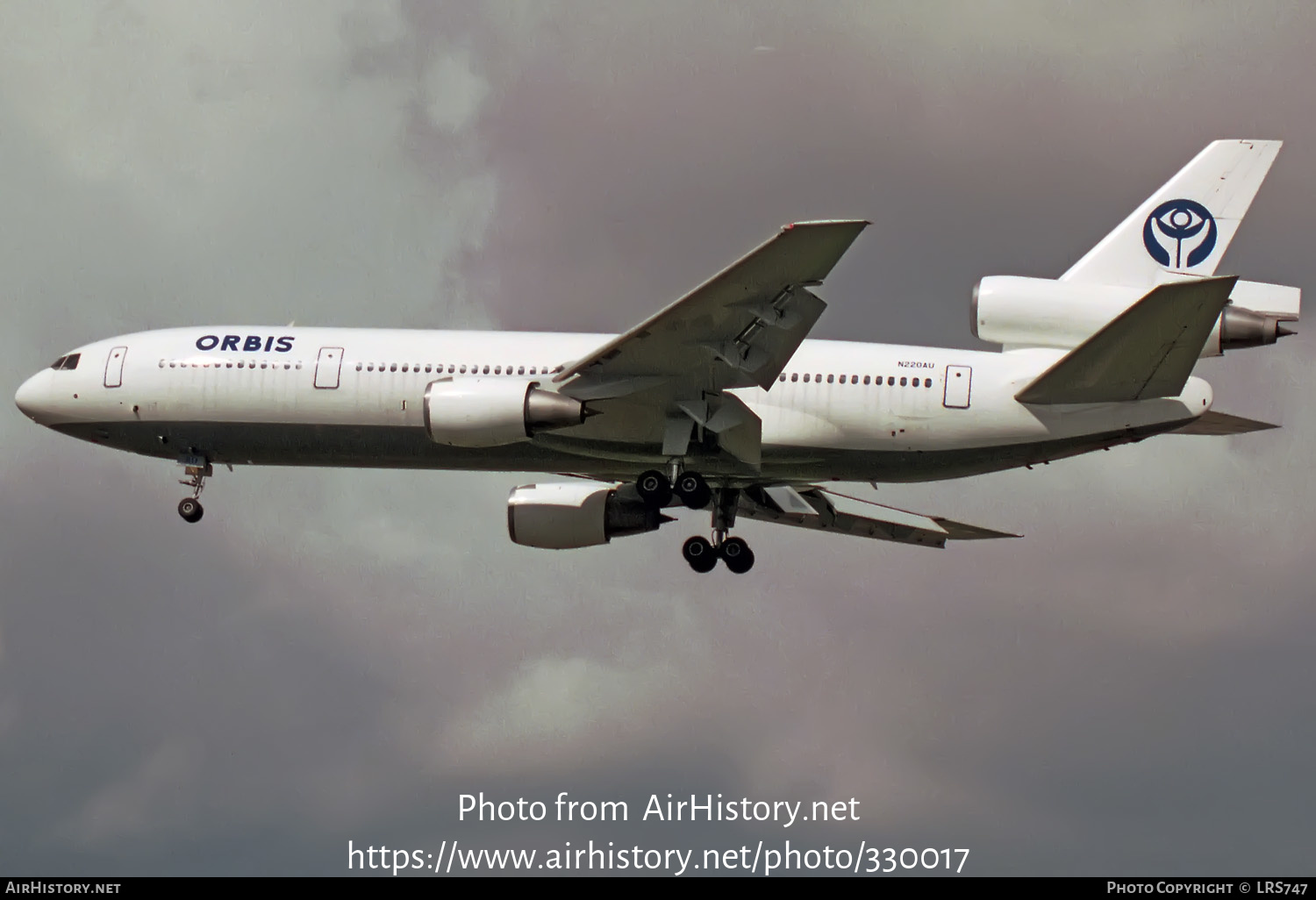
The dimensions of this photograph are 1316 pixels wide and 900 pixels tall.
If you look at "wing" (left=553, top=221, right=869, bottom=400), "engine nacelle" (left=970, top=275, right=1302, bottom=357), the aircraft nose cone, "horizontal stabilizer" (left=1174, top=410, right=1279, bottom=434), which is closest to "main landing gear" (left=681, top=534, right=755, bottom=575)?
"wing" (left=553, top=221, right=869, bottom=400)

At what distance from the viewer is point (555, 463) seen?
132 ft

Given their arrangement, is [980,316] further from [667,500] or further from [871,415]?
[667,500]

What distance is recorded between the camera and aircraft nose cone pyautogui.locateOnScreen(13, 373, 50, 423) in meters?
42.3

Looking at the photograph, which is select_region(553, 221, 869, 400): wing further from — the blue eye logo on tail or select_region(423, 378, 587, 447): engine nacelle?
the blue eye logo on tail

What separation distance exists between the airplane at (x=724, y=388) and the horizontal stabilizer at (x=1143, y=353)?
6 cm

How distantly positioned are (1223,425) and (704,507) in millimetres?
12182

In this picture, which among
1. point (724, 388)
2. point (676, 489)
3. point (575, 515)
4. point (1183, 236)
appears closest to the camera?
point (724, 388)

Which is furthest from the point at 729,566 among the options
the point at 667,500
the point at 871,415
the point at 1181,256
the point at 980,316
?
the point at 1181,256

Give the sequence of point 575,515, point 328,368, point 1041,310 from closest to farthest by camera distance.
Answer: point 1041,310
point 328,368
point 575,515

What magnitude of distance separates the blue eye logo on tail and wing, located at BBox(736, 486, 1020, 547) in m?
9.86

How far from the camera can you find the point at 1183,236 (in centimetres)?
3947

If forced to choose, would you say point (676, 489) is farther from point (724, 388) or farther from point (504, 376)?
point (504, 376)

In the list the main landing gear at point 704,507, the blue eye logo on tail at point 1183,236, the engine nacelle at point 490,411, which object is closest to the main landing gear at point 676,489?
the main landing gear at point 704,507

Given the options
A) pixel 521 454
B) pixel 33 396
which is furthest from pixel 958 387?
pixel 33 396
